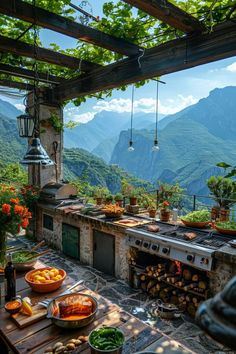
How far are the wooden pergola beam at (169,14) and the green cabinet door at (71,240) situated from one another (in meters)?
4.35

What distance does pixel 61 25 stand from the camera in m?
3.49

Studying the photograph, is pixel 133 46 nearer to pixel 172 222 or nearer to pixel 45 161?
pixel 45 161

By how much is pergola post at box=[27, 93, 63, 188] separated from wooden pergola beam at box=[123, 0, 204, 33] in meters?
4.68

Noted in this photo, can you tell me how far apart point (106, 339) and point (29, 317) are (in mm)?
732

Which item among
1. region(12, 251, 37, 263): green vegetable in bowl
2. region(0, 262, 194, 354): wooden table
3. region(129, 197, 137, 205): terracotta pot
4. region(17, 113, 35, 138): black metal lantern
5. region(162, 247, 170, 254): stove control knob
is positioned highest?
region(17, 113, 35, 138): black metal lantern

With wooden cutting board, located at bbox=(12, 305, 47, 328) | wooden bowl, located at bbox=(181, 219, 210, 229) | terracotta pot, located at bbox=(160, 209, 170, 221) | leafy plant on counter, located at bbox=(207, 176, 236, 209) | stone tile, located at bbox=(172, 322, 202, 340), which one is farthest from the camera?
leafy plant on counter, located at bbox=(207, 176, 236, 209)

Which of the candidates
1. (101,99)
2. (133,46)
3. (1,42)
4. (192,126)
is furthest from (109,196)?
(192,126)

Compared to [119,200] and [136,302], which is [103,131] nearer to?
[119,200]

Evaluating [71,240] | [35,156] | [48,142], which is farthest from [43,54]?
[71,240]

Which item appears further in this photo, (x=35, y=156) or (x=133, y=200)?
(x=133, y=200)

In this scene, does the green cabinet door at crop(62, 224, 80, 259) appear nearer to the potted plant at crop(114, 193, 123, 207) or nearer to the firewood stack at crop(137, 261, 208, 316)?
the potted plant at crop(114, 193, 123, 207)

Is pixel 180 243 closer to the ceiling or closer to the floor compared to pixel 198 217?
closer to the floor

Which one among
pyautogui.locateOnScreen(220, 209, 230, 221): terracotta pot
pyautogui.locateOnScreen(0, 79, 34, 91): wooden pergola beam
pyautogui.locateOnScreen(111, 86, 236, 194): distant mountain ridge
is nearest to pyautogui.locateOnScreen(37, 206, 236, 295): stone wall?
pyautogui.locateOnScreen(220, 209, 230, 221): terracotta pot

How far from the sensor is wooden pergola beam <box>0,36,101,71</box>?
4.34 meters
